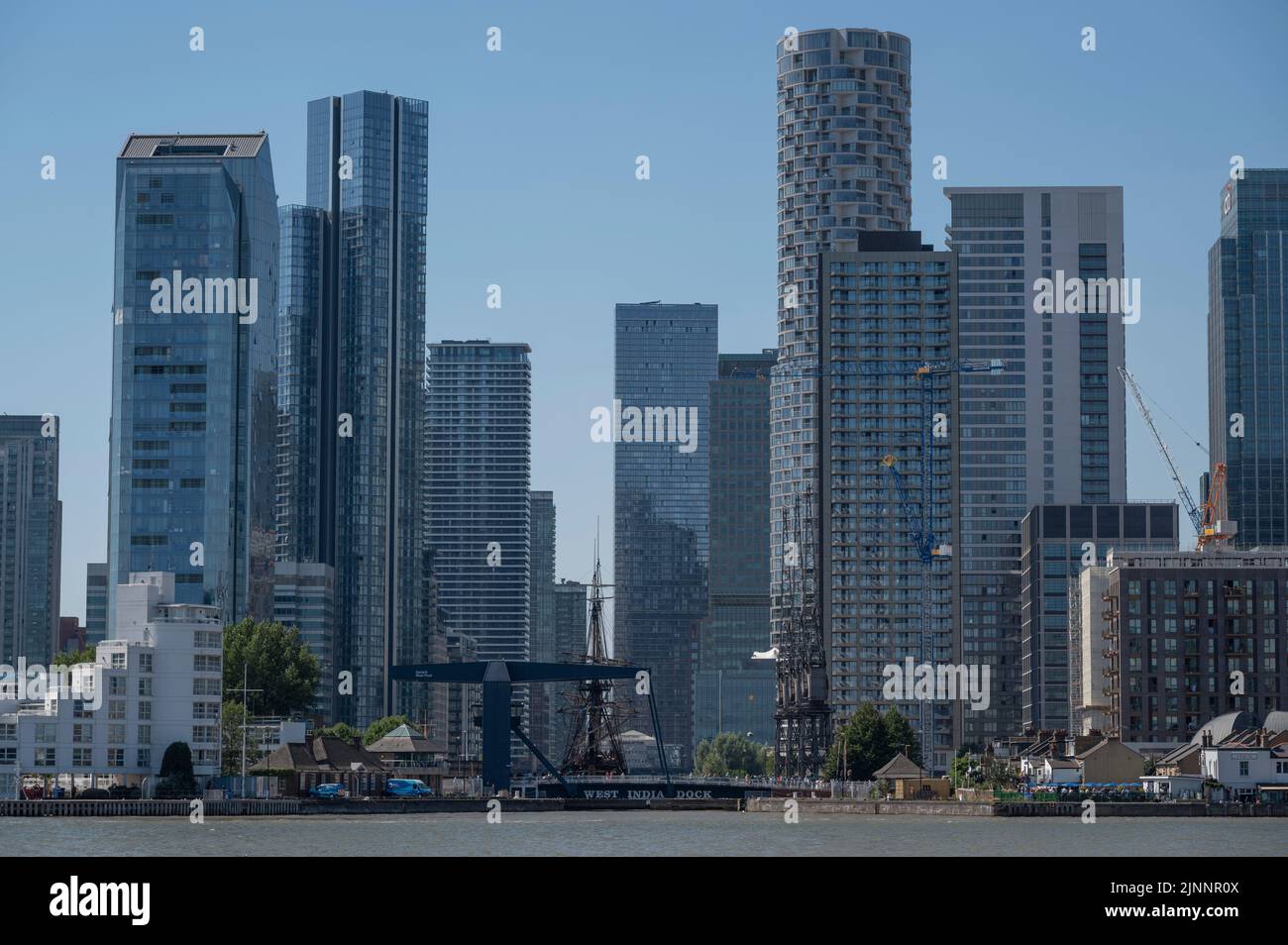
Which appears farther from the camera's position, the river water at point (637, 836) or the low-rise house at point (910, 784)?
the low-rise house at point (910, 784)

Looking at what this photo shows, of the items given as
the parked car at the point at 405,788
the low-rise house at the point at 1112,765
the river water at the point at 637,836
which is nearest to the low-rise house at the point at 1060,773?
the low-rise house at the point at 1112,765

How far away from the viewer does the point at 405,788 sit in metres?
163

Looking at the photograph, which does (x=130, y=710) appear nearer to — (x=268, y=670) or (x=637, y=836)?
(x=268, y=670)

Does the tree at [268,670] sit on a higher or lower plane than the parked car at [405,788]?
higher

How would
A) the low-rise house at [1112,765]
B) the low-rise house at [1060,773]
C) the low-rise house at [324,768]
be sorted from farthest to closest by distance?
the low-rise house at [1060,773] < the low-rise house at [1112,765] < the low-rise house at [324,768]

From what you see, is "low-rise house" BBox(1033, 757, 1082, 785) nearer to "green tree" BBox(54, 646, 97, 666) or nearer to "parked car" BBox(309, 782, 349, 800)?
"parked car" BBox(309, 782, 349, 800)

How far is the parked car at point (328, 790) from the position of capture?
156 m

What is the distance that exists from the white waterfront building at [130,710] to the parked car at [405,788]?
1850cm

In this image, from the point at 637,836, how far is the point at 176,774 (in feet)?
158

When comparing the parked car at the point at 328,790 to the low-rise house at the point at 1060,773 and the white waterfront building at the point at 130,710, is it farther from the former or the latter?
the low-rise house at the point at 1060,773
